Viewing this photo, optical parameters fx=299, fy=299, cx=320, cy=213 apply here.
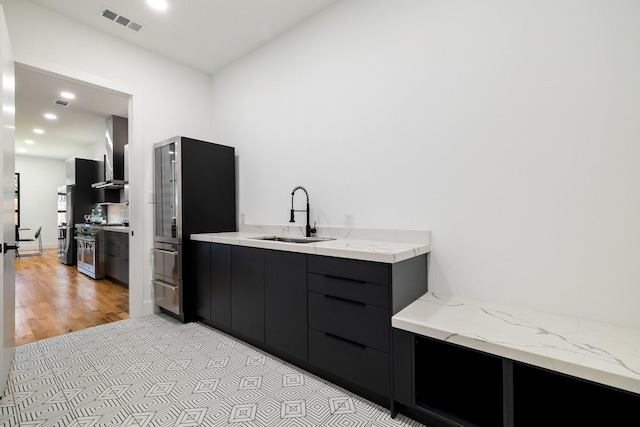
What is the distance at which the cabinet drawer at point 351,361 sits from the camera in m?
1.57

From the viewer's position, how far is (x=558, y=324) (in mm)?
1434

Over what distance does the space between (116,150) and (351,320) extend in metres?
5.42

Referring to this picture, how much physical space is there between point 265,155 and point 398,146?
58.4 inches

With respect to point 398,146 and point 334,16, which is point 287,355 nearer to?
point 398,146

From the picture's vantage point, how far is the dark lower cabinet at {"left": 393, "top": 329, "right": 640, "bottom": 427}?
1.26 m

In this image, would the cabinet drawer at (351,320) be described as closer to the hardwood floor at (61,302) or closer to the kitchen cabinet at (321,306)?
the kitchen cabinet at (321,306)

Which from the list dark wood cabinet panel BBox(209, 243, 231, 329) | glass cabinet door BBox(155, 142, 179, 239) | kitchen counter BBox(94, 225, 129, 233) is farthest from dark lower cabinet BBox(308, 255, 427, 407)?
kitchen counter BBox(94, 225, 129, 233)

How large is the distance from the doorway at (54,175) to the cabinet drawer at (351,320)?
2.52 m

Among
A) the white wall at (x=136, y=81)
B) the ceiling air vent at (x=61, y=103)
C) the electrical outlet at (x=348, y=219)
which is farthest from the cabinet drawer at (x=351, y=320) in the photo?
the ceiling air vent at (x=61, y=103)

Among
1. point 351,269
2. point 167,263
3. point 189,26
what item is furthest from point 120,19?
point 351,269

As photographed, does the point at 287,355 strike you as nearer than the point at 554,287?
No

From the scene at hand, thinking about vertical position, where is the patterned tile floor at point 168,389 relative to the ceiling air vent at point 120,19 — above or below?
below

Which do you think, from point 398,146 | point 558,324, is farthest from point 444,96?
point 558,324

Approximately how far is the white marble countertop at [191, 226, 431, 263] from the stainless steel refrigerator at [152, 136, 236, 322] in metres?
0.22
